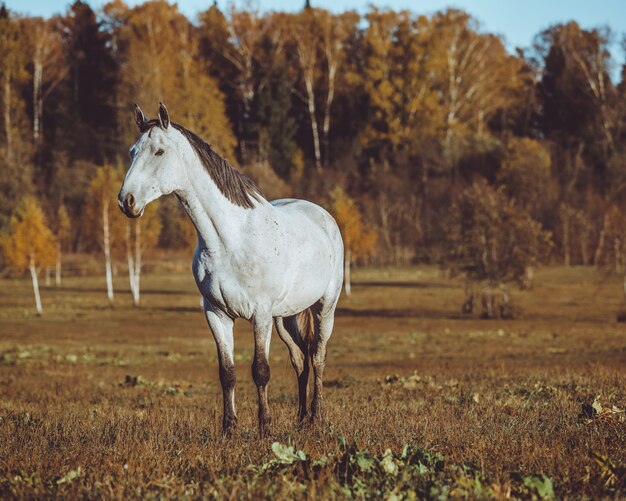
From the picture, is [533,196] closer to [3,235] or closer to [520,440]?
[3,235]

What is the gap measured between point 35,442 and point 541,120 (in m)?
82.7

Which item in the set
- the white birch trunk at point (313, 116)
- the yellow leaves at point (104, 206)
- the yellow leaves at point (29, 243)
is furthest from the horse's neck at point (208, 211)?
the white birch trunk at point (313, 116)

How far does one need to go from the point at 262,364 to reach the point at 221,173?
6.42 feet

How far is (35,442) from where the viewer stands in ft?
20.0

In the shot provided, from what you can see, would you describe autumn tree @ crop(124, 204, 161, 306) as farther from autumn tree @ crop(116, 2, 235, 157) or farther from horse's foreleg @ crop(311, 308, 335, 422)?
horse's foreleg @ crop(311, 308, 335, 422)

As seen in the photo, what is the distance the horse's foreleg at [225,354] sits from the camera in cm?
713

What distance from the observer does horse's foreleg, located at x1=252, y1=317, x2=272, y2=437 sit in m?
7.01

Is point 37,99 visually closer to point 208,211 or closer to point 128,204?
point 208,211

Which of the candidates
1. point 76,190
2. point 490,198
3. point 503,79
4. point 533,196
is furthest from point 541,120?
point 76,190

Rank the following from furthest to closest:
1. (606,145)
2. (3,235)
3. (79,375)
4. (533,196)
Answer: (606,145)
(533,196)
(3,235)
(79,375)

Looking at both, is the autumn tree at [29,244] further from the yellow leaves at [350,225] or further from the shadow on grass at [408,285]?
the shadow on grass at [408,285]

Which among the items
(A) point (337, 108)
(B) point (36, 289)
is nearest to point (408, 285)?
(A) point (337, 108)

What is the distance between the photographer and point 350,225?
6234 centimetres

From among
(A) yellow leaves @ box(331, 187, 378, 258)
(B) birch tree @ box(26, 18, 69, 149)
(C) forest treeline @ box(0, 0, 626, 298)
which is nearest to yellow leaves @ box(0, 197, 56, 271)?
(C) forest treeline @ box(0, 0, 626, 298)
